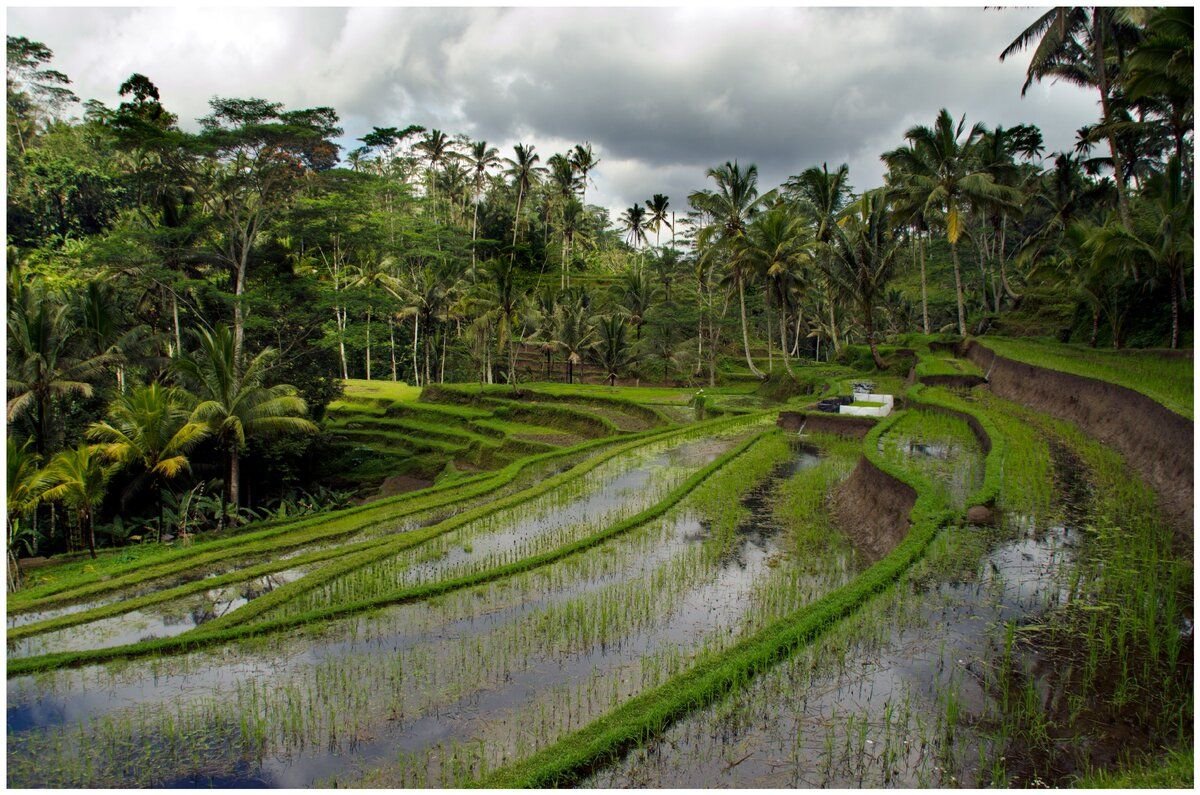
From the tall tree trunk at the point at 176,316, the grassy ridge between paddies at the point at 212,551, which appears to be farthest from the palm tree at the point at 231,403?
the tall tree trunk at the point at 176,316

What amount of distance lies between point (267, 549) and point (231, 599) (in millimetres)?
2215

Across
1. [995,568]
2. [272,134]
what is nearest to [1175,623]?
[995,568]

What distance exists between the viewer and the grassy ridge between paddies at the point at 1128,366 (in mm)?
10430

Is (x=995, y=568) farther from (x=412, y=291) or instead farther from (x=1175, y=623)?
(x=412, y=291)

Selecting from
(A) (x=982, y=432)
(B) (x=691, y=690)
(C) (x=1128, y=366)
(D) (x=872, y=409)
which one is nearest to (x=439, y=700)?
(B) (x=691, y=690)

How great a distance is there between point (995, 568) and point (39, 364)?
2117 centimetres

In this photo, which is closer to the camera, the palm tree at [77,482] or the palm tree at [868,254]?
the palm tree at [77,482]

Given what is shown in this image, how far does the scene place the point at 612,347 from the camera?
118 feet

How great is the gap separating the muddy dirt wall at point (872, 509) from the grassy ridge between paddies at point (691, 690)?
1291mm

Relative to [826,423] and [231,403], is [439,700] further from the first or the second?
[231,403]

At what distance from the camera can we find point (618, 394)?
2797 centimetres

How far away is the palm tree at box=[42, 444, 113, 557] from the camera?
13422mm

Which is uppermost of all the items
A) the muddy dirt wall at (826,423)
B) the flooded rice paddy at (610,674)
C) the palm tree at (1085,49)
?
the palm tree at (1085,49)

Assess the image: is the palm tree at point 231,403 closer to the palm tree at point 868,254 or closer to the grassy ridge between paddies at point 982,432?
the grassy ridge between paddies at point 982,432
